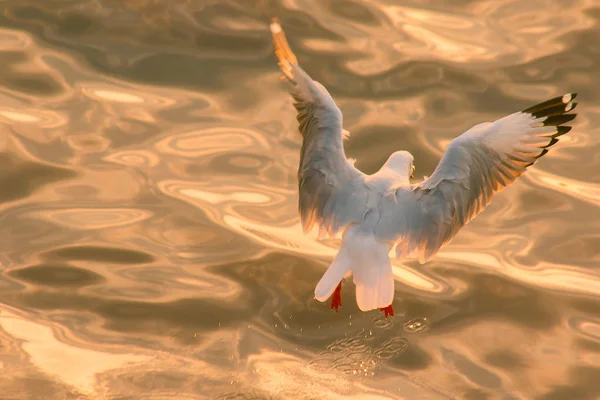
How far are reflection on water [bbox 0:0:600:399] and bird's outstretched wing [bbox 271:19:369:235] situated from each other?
70cm

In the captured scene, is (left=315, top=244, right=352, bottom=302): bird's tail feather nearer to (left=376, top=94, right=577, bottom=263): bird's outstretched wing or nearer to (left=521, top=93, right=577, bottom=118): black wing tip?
(left=376, top=94, right=577, bottom=263): bird's outstretched wing

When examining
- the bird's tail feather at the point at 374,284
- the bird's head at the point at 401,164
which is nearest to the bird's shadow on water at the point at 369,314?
the bird's tail feather at the point at 374,284

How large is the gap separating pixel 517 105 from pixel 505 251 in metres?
2.00

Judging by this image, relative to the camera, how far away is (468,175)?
5.59 metres

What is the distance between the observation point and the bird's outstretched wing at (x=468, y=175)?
557 cm

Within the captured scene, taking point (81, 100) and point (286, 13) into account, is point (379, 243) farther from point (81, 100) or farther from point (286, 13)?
point (286, 13)

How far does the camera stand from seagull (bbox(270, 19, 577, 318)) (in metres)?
5.55

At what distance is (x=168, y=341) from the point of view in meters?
5.84

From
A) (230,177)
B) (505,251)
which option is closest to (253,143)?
(230,177)

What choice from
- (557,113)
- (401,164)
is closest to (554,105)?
(557,113)

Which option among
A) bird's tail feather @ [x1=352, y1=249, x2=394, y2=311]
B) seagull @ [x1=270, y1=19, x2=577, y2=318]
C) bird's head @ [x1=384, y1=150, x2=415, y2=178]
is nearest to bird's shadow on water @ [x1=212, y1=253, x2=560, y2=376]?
seagull @ [x1=270, y1=19, x2=577, y2=318]

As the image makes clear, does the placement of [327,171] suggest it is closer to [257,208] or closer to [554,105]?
[554,105]

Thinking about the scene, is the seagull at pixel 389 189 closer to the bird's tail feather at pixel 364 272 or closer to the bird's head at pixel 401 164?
the bird's tail feather at pixel 364 272

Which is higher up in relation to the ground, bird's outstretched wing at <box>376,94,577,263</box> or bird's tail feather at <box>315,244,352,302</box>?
bird's outstretched wing at <box>376,94,577,263</box>
